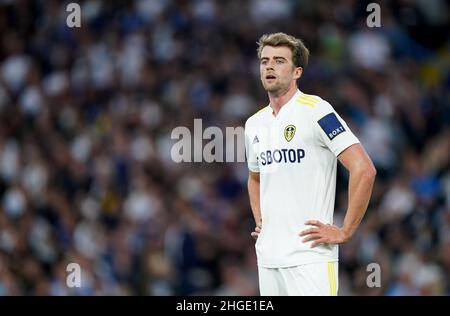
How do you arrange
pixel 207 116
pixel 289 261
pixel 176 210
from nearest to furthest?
pixel 289 261 → pixel 176 210 → pixel 207 116

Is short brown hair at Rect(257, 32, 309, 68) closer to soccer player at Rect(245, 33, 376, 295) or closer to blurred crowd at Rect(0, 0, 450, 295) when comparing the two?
soccer player at Rect(245, 33, 376, 295)

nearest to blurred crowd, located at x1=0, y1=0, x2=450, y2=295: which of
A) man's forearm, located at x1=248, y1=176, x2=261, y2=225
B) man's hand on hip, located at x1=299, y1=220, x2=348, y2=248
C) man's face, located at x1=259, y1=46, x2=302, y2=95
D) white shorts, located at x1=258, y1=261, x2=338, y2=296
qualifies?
man's forearm, located at x1=248, y1=176, x2=261, y2=225

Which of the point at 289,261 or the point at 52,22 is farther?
the point at 52,22

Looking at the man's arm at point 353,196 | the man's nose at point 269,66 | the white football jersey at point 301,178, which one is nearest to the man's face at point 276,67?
the man's nose at point 269,66

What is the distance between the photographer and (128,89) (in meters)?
10.8

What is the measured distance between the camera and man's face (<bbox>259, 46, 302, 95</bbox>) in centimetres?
473

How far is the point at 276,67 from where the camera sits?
15.5ft

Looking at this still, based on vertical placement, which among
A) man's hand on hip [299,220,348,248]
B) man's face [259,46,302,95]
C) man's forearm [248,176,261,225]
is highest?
man's face [259,46,302,95]

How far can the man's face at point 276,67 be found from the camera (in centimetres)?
473

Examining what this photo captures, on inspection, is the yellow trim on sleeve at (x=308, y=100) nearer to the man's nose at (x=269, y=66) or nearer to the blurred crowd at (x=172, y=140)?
the man's nose at (x=269, y=66)

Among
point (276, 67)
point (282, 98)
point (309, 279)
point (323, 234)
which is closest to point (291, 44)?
point (276, 67)
